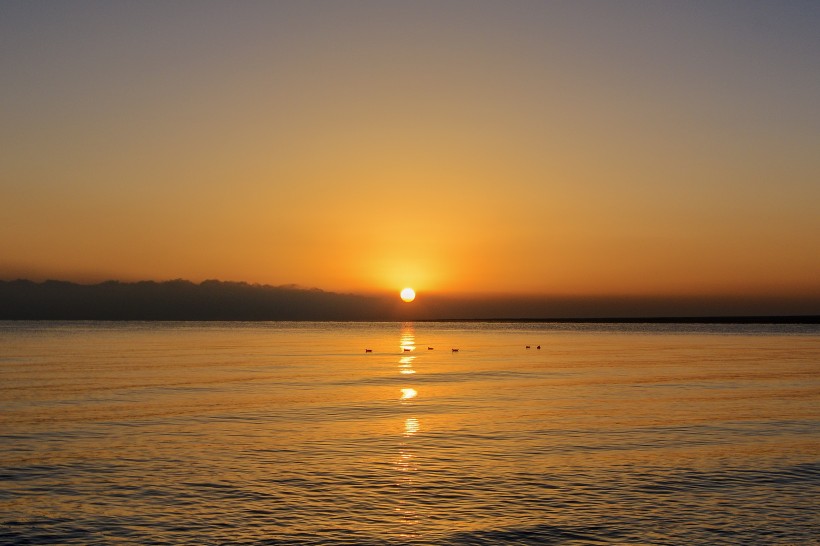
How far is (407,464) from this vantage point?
26844mm

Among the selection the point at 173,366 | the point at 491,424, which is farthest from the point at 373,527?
the point at 173,366

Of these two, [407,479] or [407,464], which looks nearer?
[407,479]

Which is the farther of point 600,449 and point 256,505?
point 600,449

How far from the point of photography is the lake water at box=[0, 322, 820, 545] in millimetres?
19234

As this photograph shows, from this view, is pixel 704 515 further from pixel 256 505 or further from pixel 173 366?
pixel 173 366

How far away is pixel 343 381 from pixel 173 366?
77.2 ft

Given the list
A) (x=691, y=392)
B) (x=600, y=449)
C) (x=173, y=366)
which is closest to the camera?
(x=600, y=449)

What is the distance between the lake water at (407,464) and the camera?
19.2 metres

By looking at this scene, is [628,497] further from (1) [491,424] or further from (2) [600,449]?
(1) [491,424]

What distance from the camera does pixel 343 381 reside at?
6078cm

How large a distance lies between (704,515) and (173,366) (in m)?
63.7

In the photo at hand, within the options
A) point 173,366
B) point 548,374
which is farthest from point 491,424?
point 173,366

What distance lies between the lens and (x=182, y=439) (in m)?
31.8

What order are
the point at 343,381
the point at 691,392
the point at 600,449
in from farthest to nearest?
1. the point at 343,381
2. the point at 691,392
3. the point at 600,449
